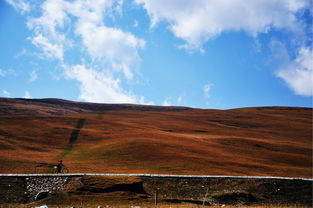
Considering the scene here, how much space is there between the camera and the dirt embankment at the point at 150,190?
2509 cm

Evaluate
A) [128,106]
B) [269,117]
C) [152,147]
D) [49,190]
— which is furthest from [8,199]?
[128,106]

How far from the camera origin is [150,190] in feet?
92.1

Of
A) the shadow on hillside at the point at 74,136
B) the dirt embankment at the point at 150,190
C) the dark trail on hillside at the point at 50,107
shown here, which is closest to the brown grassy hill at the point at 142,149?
the shadow on hillside at the point at 74,136

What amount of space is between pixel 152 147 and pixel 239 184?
78.6 ft

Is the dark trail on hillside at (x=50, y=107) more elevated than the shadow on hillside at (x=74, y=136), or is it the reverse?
the dark trail on hillside at (x=50, y=107)

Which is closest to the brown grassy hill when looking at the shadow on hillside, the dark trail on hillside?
the shadow on hillside

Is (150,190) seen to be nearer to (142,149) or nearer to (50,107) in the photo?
(142,149)

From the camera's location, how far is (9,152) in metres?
47.9

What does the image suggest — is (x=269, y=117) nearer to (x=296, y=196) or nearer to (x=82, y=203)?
(x=296, y=196)

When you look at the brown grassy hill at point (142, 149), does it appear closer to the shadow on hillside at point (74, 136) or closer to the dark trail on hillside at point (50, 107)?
the shadow on hillside at point (74, 136)

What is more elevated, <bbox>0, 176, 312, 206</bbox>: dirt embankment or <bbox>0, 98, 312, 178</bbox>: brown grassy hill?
<bbox>0, 98, 312, 178</bbox>: brown grassy hill

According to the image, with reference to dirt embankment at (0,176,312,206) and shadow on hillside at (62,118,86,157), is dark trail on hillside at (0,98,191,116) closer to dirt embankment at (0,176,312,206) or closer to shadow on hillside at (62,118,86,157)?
shadow on hillside at (62,118,86,157)

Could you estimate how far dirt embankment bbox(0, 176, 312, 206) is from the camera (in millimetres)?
25094

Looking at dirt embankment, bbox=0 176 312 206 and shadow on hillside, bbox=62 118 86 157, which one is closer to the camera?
dirt embankment, bbox=0 176 312 206
